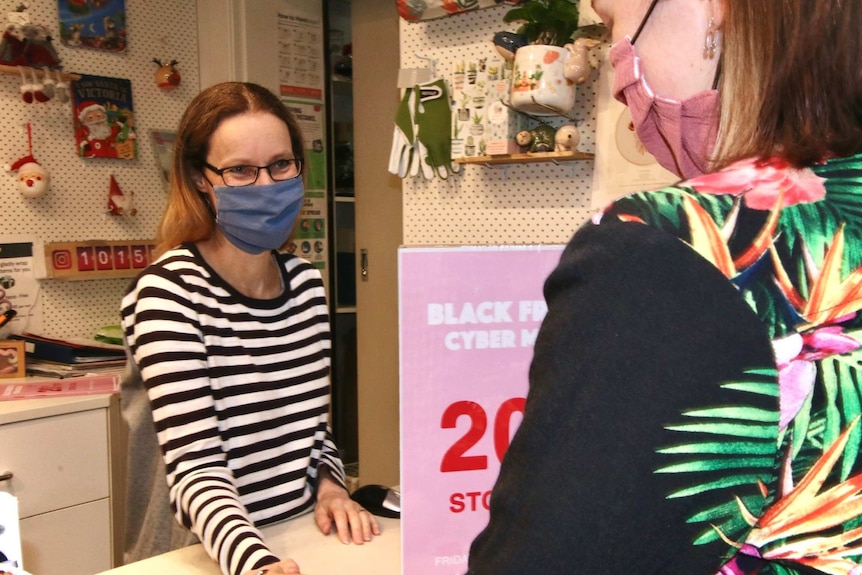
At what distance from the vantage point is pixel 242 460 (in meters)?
1.23

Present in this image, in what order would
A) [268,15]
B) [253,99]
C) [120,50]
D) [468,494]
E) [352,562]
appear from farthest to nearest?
[268,15], [120,50], [253,99], [352,562], [468,494]

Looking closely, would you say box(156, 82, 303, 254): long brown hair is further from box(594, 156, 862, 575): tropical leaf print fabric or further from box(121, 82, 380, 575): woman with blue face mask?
box(594, 156, 862, 575): tropical leaf print fabric

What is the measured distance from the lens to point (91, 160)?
2.67 metres

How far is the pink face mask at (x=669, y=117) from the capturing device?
1.86 ft

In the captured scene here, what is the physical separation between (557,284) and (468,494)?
0.43 m

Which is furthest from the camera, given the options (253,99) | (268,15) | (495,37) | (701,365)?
(268,15)

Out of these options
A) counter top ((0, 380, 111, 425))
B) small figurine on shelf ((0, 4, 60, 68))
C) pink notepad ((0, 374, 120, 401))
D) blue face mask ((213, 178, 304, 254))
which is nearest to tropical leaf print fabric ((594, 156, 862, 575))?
blue face mask ((213, 178, 304, 254))

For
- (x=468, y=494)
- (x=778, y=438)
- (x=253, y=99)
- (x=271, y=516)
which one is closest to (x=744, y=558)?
(x=778, y=438)

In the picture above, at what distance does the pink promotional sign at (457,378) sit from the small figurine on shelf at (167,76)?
246cm

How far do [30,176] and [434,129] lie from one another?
1476mm

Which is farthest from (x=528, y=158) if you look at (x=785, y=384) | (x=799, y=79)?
(x=785, y=384)

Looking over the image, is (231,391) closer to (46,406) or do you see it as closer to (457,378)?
(457,378)

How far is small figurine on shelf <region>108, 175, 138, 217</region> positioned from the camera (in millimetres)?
2697

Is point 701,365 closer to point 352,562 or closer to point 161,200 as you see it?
point 352,562
